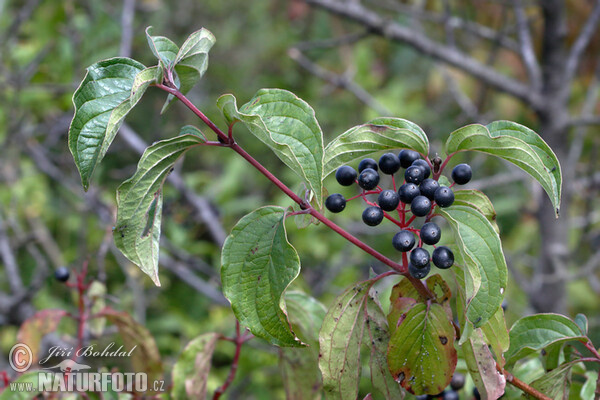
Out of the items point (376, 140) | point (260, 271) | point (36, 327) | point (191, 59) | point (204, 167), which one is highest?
point (191, 59)

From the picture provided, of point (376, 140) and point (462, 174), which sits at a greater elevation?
point (376, 140)

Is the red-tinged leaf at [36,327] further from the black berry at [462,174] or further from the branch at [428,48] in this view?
the branch at [428,48]

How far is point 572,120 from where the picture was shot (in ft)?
8.93

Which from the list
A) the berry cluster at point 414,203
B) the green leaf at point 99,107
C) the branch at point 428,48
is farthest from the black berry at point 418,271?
the branch at point 428,48

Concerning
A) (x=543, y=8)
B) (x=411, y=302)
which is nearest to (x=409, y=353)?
(x=411, y=302)

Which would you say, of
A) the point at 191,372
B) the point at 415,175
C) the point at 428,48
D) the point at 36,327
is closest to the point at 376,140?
the point at 415,175

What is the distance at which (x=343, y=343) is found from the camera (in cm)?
100

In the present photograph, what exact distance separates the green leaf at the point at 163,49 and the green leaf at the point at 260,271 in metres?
0.34

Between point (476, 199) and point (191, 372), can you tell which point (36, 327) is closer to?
point (191, 372)

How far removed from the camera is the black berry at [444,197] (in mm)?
896

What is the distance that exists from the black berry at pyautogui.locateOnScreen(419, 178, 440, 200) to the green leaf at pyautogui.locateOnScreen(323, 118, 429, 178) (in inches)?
2.4

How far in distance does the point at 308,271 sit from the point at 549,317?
107 inches

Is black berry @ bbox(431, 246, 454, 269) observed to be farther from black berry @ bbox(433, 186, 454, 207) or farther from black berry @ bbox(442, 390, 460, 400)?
black berry @ bbox(442, 390, 460, 400)

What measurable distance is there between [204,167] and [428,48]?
4.10 metres
